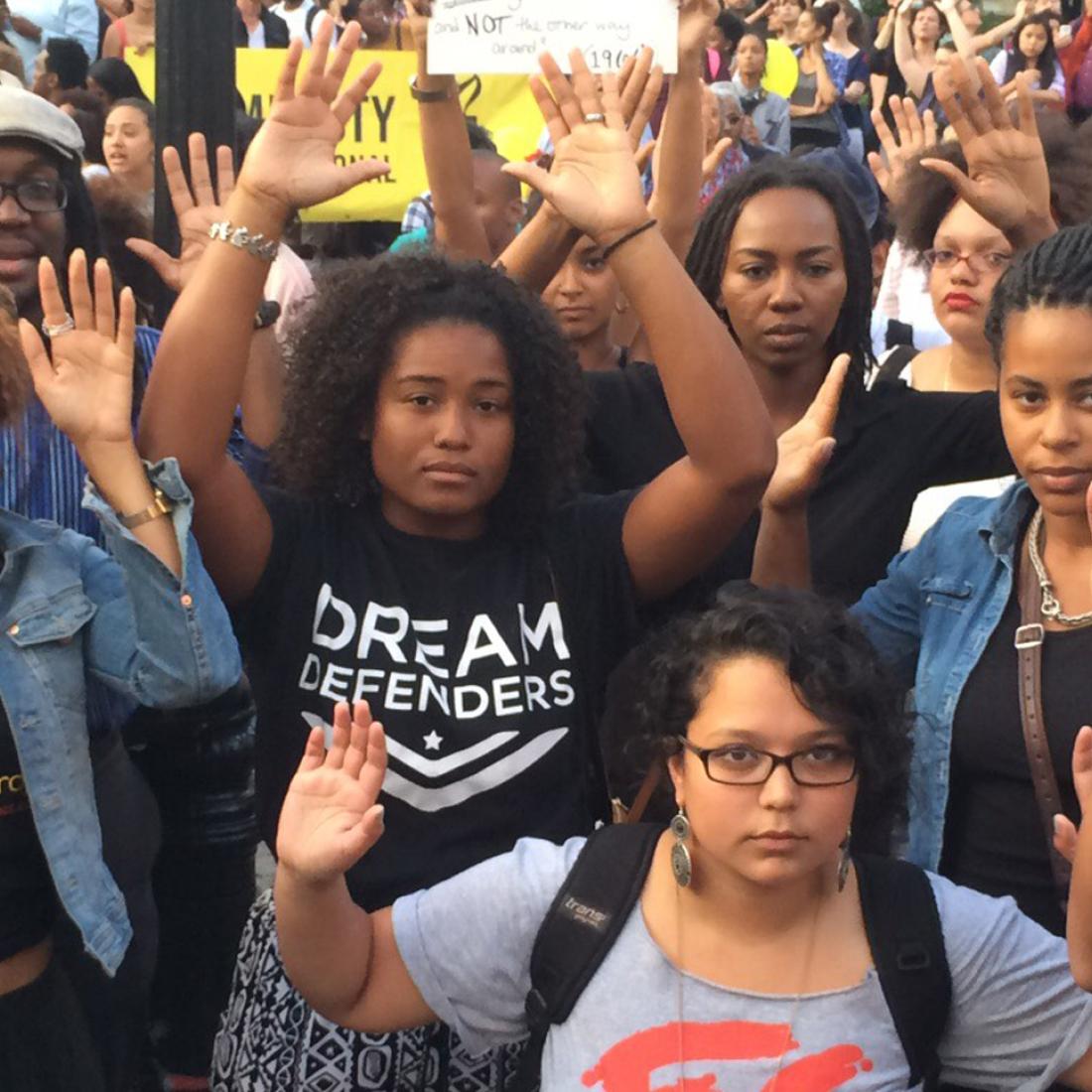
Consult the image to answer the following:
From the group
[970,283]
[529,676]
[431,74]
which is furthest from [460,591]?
[970,283]

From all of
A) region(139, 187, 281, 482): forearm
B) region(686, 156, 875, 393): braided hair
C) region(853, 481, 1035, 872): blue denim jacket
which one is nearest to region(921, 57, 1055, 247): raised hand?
region(686, 156, 875, 393): braided hair

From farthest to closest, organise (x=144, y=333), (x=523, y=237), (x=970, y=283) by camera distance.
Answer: (x=970, y=283)
(x=523, y=237)
(x=144, y=333)

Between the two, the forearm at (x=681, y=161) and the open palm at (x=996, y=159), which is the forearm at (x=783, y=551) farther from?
the forearm at (x=681, y=161)

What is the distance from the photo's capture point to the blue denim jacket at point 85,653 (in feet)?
8.28

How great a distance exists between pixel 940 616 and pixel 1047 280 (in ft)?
1.70

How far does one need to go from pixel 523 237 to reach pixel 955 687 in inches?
59.2

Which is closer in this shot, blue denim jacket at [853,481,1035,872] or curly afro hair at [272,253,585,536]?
blue denim jacket at [853,481,1035,872]

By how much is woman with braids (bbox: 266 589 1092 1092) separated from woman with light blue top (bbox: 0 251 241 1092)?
0.32m

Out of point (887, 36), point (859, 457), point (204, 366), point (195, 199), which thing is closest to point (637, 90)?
point (859, 457)

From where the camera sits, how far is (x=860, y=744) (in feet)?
8.09

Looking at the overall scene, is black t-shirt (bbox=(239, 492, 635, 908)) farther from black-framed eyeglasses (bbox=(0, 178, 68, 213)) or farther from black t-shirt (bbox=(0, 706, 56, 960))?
black-framed eyeglasses (bbox=(0, 178, 68, 213))

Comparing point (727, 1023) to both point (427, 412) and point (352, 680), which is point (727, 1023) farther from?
point (427, 412)

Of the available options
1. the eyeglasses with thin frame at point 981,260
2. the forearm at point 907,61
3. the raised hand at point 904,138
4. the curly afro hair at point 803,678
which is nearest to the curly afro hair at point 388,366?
the curly afro hair at point 803,678

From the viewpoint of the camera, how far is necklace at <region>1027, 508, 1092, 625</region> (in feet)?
8.57
